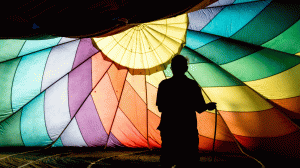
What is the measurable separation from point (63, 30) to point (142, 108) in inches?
85.1

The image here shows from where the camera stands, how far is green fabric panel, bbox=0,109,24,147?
3143 mm

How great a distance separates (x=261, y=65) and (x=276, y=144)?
3.65ft

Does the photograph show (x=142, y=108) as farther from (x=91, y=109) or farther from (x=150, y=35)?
(x=150, y=35)

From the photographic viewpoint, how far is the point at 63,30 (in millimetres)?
1506

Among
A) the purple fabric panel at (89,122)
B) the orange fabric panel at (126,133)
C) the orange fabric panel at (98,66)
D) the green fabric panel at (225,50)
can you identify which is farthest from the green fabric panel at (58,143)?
the green fabric panel at (225,50)

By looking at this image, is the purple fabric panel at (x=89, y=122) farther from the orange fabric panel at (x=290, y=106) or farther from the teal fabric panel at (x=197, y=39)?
the orange fabric panel at (x=290, y=106)

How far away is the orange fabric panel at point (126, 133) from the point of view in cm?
350

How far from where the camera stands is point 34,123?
3.24 m

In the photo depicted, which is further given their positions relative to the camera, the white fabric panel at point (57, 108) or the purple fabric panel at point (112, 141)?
the purple fabric panel at point (112, 141)

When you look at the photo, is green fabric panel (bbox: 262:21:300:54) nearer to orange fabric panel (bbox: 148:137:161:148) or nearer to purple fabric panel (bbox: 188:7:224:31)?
purple fabric panel (bbox: 188:7:224:31)

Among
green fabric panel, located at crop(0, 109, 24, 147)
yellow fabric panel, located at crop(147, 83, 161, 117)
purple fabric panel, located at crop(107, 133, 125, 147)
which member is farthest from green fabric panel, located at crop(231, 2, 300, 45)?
green fabric panel, located at crop(0, 109, 24, 147)

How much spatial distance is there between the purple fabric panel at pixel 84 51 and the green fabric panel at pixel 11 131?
1217mm

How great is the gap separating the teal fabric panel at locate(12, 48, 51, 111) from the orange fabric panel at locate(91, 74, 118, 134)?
0.87m

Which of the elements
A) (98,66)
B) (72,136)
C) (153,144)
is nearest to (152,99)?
(153,144)
